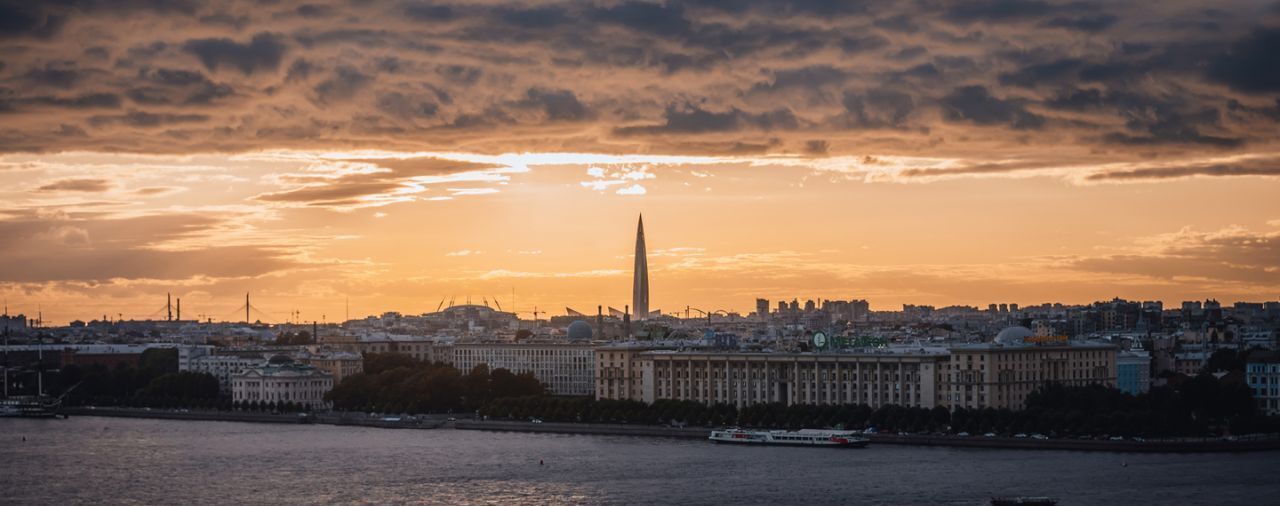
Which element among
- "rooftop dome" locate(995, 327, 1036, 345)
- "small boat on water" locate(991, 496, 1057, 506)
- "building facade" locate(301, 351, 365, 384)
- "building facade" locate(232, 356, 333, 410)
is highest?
A: "rooftop dome" locate(995, 327, 1036, 345)

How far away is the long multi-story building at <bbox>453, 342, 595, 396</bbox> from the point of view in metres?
91.9

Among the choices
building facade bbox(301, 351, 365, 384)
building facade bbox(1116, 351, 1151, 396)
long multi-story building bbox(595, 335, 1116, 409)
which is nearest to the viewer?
long multi-story building bbox(595, 335, 1116, 409)

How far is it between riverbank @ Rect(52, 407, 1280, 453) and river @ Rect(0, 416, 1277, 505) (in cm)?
108

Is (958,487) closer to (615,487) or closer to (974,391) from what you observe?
(615,487)

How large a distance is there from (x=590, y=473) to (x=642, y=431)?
15.5m

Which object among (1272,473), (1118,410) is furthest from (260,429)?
(1272,473)

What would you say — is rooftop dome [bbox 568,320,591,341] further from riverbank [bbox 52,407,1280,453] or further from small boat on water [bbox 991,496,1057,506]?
small boat on water [bbox 991,496,1057,506]

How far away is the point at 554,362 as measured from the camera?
94.0 metres


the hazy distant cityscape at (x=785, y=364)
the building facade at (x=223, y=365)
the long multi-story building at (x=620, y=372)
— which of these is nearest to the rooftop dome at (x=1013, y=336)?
the hazy distant cityscape at (x=785, y=364)

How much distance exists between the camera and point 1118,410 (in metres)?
61.8

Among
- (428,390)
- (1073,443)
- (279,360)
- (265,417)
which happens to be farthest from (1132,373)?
(279,360)

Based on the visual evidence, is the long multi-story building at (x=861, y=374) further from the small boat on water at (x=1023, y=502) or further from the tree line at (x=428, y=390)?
the small boat on water at (x=1023, y=502)

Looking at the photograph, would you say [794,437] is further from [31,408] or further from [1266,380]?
[31,408]

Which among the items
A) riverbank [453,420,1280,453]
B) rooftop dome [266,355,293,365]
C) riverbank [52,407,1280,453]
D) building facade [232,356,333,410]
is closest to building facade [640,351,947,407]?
riverbank [52,407,1280,453]
